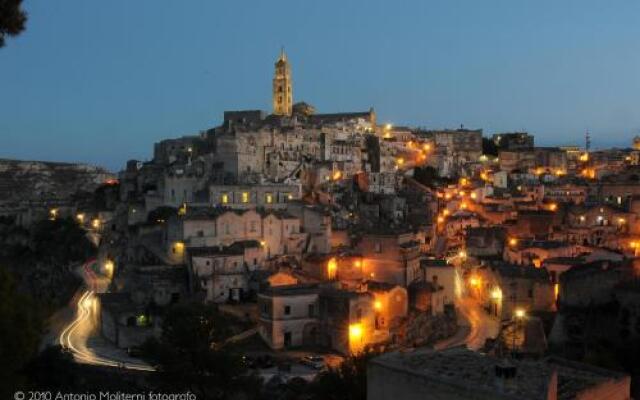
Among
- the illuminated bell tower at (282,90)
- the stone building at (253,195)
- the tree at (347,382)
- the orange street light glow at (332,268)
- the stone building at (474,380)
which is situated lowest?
the tree at (347,382)

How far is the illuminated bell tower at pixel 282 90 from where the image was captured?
81.3 m

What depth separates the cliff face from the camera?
7475 centimetres

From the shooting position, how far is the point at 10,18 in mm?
10953

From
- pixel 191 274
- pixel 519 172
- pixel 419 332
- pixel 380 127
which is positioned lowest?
pixel 419 332

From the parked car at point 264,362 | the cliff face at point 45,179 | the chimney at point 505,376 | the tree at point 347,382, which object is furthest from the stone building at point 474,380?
the cliff face at point 45,179

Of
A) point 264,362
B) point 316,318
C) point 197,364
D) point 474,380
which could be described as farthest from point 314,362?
point 474,380

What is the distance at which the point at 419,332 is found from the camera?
32.8 meters

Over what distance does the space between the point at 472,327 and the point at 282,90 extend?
5216 centimetres

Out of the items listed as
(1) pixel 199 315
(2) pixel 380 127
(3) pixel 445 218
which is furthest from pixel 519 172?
(1) pixel 199 315

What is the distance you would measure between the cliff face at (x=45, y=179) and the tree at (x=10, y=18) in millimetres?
63507

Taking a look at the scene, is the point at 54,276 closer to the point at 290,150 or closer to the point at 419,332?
the point at 290,150

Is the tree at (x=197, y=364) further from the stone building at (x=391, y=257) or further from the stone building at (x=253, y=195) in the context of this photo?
the stone building at (x=253, y=195)

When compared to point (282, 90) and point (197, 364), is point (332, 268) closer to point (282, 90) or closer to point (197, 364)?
point (197, 364)

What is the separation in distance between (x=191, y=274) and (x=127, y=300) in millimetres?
3480
